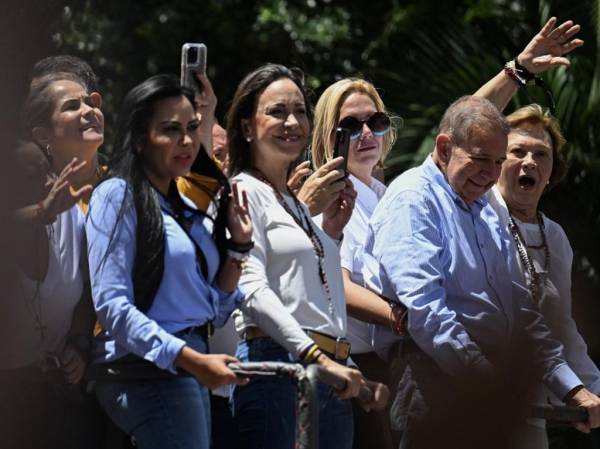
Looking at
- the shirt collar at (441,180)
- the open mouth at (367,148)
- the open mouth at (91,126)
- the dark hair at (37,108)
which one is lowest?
the shirt collar at (441,180)

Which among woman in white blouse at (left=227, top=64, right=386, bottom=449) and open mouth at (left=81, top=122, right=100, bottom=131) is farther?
open mouth at (left=81, top=122, right=100, bottom=131)

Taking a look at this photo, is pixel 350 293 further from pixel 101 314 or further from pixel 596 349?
pixel 596 349

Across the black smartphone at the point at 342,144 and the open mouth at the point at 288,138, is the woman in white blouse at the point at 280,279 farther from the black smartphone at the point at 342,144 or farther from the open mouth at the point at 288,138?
the black smartphone at the point at 342,144

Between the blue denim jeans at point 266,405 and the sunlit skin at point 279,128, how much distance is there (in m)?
→ 0.63

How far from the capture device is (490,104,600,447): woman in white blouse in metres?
5.12

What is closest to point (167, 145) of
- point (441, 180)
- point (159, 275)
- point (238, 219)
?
point (238, 219)

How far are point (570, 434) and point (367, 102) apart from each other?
9.12 feet

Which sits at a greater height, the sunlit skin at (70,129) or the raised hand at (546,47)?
the raised hand at (546,47)

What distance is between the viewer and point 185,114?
386 cm

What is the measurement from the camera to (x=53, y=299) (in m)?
3.75

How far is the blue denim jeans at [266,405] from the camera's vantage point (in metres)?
3.97

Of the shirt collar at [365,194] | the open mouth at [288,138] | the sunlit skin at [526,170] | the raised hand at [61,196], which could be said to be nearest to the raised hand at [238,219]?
the raised hand at [61,196]

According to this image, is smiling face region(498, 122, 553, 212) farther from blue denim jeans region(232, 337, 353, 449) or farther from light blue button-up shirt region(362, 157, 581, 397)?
blue denim jeans region(232, 337, 353, 449)

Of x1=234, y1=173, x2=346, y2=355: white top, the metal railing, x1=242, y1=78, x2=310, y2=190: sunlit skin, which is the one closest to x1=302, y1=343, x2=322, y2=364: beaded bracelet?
x1=234, y1=173, x2=346, y2=355: white top
